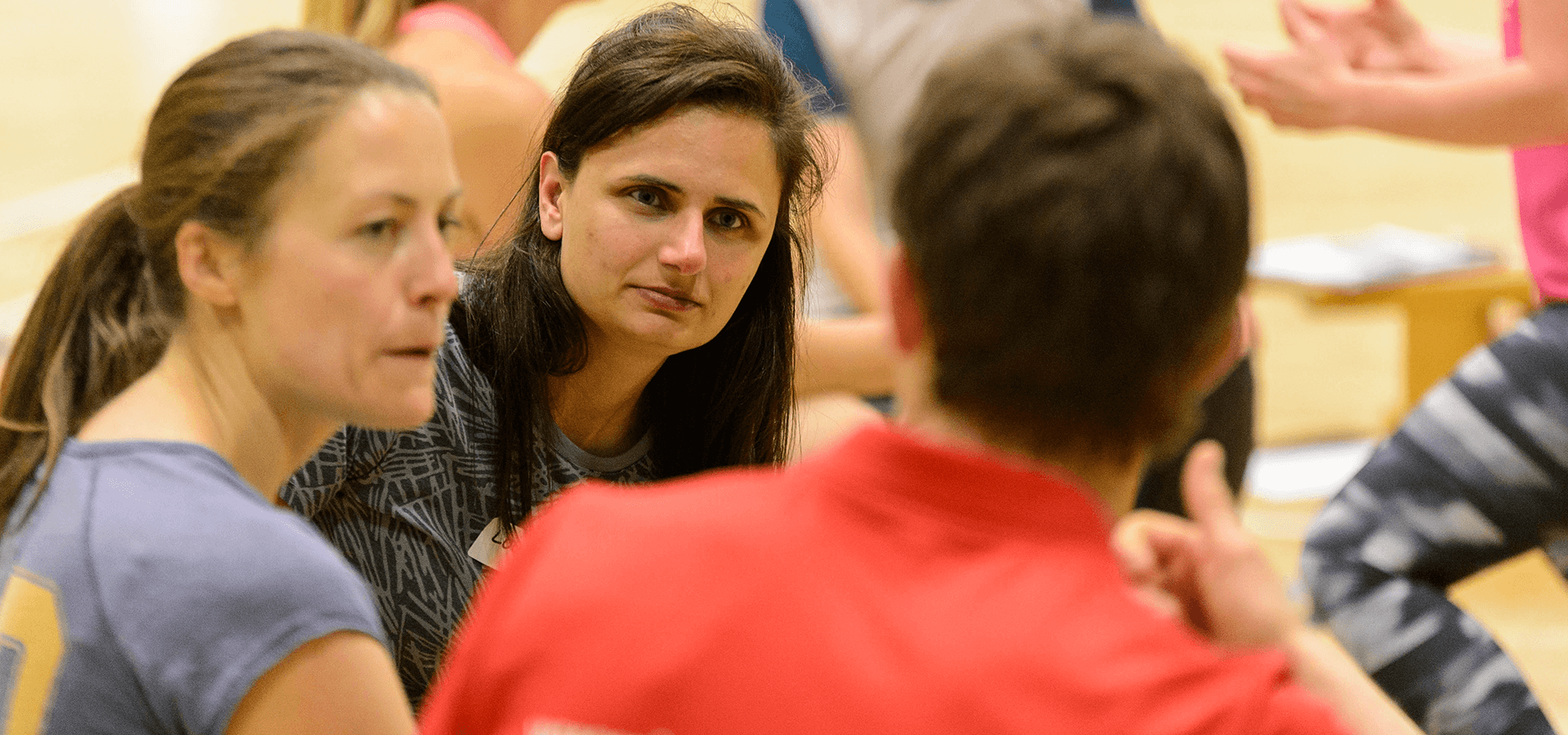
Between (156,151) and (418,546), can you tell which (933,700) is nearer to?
(156,151)

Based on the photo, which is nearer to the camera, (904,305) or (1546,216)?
(904,305)

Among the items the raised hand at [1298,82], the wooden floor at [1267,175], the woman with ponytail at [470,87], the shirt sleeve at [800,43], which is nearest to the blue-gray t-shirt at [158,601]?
the woman with ponytail at [470,87]

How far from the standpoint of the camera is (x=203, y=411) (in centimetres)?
114

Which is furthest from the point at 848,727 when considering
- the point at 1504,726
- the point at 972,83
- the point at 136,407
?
the point at 1504,726

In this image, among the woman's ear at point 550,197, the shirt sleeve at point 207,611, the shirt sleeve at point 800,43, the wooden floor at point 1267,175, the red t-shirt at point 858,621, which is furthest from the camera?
the wooden floor at point 1267,175

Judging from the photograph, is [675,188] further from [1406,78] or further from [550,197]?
[1406,78]

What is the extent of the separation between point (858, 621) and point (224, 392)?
59 centimetres

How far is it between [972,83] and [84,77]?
692cm

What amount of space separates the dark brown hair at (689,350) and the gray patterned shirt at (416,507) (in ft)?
0.08

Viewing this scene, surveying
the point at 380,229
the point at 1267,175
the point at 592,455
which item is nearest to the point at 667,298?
the point at 592,455

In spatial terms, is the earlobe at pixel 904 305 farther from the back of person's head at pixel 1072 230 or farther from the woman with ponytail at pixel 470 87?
the woman with ponytail at pixel 470 87

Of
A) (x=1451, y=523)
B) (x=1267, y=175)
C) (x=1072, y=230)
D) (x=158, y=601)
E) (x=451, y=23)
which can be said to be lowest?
(x=1267, y=175)

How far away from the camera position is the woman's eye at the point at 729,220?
1.58 meters

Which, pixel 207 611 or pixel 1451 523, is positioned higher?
pixel 207 611
